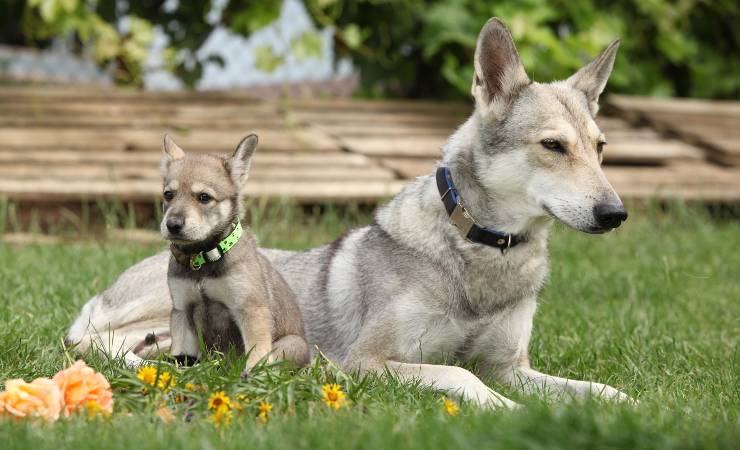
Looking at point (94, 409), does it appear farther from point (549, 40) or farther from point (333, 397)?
point (549, 40)

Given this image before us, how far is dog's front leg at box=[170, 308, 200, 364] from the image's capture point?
12.3 feet

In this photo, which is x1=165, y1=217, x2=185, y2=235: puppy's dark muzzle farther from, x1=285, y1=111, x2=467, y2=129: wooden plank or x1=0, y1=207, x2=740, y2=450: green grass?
x1=285, y1=111, x2=467, y2=129: wooden plank

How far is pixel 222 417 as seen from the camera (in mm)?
2916

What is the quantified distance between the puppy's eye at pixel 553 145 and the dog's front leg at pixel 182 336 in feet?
5.14

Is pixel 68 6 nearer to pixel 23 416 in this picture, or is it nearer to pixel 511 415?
pixel 23 416

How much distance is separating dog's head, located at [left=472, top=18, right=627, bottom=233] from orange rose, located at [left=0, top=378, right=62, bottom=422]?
182cm

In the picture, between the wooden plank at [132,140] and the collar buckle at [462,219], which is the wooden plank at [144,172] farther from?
the collar buckle at [462,219]

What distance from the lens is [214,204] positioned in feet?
12.0

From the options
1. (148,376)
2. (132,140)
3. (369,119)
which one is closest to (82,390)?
(148,376)

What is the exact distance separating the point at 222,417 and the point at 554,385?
4.75 feet

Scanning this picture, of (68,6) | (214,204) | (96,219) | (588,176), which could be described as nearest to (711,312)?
(588,176)

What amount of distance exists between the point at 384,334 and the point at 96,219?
4.11 m

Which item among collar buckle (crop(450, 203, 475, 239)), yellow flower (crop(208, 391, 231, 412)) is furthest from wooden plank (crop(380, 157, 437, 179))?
yellow flower (crop(208, 391, 231, 412))

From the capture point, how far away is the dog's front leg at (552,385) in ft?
11.5
